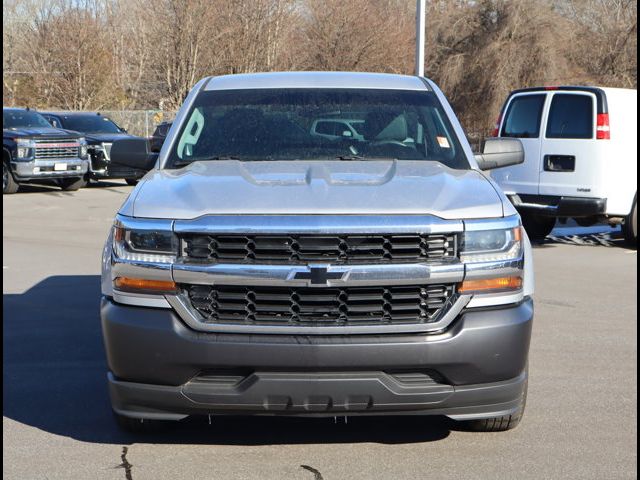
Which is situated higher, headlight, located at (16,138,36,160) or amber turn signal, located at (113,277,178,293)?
amber turn signal, located at (113,277,178,293)

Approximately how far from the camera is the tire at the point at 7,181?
68.0 feet

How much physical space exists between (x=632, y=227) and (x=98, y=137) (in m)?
13.4

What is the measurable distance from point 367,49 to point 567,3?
40.2 ft

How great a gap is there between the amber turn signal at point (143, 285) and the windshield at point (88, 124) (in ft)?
65.5

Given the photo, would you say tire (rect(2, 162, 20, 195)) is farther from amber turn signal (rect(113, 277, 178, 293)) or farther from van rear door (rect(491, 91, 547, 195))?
amber turn signal (rect(113, 277, 178, 293))

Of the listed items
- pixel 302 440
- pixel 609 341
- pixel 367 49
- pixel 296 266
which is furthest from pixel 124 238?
pixel 367 49

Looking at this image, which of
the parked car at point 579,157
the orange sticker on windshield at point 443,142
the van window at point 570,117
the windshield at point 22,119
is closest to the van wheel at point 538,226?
the parked car at point 579,157

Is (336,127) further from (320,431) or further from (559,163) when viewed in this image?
(559,163)

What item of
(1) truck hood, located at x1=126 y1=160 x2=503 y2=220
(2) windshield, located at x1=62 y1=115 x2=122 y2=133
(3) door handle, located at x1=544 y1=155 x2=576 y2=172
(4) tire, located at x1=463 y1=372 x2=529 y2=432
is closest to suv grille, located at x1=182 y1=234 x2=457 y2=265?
(1) truck hood, located at x1=126 y1=160 x2=503 y2=220

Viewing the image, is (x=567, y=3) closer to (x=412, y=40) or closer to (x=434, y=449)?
(x=412, y=40)

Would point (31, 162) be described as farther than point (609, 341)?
Yes

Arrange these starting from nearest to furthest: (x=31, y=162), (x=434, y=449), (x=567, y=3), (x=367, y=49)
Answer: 1. (x=434, y=449)
2. (x=31, y=162)
3. (x=367, y=49)
4. (x=567, y=3)

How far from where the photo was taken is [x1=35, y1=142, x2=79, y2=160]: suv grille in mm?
20828

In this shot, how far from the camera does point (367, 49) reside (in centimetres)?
3394
